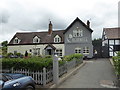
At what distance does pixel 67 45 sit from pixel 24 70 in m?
22.8

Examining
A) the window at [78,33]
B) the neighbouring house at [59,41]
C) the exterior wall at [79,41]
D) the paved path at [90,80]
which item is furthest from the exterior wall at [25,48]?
the paved path at [90,80]

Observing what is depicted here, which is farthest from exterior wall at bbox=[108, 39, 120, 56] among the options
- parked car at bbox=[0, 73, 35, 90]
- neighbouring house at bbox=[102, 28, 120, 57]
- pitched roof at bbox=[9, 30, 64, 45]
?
parked car at bbox=[0, 73, 35, 90]

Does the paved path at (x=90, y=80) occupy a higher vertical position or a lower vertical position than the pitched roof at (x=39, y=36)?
lower

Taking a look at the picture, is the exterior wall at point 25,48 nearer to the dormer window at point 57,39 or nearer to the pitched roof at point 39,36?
the dormer window at point 57,39

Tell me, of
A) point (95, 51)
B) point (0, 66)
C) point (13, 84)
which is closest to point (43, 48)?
point (95, 51)

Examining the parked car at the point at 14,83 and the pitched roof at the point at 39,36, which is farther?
the pitched roof at the point at 39,36

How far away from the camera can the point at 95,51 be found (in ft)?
103

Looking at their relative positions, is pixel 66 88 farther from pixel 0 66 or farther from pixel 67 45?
pixel 67 45

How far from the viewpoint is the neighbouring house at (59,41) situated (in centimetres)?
2905

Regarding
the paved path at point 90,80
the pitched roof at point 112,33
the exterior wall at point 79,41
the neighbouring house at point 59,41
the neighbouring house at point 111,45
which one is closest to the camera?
the paved path at point 90,80

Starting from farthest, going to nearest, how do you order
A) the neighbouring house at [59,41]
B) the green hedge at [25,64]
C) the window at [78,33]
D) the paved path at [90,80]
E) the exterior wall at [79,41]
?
the window at [78,33] < the neighbouring house at [59,41] < the exterior wall at [79,41] < the paved path at [90,80] < the green hedge at [25,64]

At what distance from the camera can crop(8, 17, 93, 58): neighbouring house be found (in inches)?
1144

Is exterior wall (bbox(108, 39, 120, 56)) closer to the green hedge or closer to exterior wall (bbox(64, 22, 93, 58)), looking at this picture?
exterior wall (bbox(64, 22, 93, 58))

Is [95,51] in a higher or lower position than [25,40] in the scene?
lower
